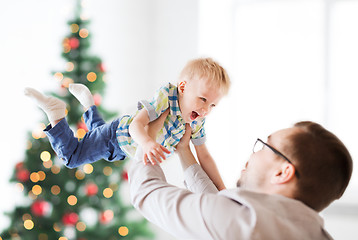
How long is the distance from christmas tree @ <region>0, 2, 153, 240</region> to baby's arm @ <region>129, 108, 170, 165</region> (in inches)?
60.2

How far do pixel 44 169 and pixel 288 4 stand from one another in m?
2.71

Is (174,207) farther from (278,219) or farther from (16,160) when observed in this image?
(16,160)

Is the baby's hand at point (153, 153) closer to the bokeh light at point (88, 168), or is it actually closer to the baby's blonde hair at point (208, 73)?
the baby's blonde hair at point (208, 73)

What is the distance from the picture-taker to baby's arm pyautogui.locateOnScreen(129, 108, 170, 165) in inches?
45.4

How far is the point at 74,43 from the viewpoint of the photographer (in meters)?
→ 2.86

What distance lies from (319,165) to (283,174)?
4.0 inches

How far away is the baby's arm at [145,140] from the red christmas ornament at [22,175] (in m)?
1.62

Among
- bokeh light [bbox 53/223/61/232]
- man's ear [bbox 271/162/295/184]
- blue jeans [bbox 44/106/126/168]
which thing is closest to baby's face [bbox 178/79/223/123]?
blue jeans [bbox 44/106/126/168]

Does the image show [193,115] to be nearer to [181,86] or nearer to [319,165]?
[181,86]

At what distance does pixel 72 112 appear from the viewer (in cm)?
283

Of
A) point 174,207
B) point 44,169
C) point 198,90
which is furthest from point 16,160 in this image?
point 174,207

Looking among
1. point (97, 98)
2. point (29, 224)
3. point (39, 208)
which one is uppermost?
point (97, 98)

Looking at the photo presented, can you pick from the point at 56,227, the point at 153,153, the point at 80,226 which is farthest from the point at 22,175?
the point at 153,153

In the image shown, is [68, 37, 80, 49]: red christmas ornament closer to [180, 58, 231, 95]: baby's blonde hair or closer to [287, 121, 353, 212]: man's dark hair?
[180, 58, 231, 95]: baby's blonde hair
